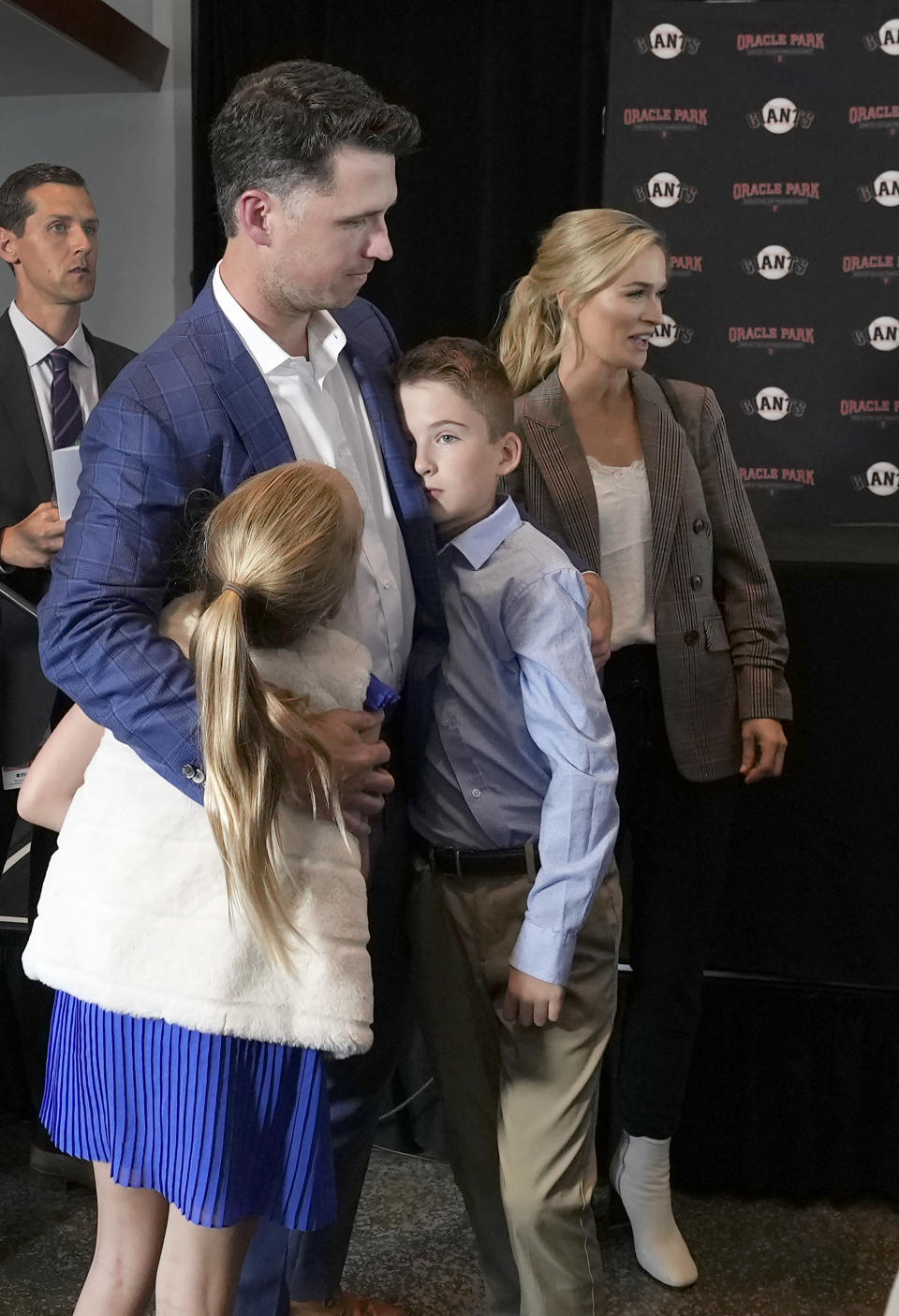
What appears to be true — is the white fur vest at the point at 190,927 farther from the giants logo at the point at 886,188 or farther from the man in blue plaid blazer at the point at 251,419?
the giants logo at the point at 886,188

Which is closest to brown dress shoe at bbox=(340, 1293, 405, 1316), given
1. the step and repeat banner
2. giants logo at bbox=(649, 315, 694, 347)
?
the step and repeat banner

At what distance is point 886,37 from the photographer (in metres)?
2.81

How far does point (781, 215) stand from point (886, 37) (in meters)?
0.42

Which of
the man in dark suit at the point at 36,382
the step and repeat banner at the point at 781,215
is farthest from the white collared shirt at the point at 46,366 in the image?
the step and repeat banner at the point at 781,215

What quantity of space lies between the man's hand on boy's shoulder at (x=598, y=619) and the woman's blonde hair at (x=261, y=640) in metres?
0.48

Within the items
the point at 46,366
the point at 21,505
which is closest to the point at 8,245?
the point at 46,366

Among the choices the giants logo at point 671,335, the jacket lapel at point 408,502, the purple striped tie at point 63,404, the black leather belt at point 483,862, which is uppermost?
the giants logo at point 671,335

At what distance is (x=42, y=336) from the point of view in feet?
7.29

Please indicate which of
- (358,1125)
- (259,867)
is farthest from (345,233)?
(358,1125)

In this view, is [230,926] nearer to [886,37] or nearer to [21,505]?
[21,505]

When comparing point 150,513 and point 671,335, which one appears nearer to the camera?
point 150,513

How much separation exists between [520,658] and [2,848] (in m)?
1.24

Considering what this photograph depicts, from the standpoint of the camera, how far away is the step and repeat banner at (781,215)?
112 inches

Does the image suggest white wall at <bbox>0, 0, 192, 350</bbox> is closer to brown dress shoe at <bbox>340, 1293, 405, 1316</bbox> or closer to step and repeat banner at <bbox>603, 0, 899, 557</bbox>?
step and repeat banner at <bbox>603, 0, 899, 557</bbox>
